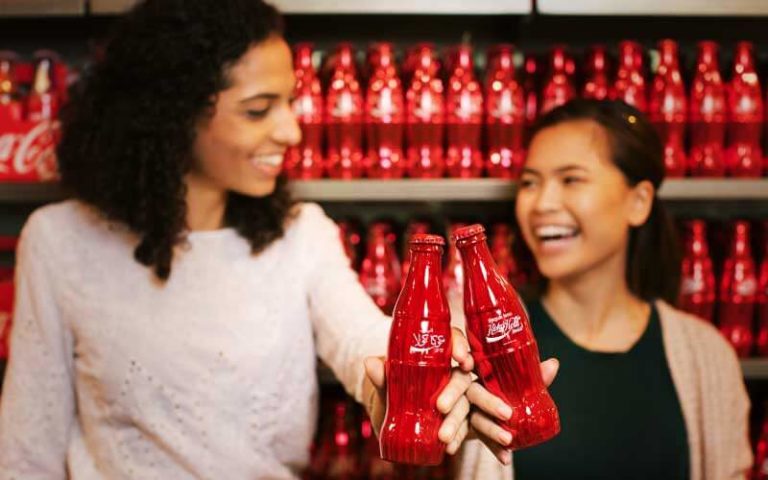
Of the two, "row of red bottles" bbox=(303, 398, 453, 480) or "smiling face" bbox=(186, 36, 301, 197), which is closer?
"smiling face" bbox=(186, 36, 301, 197)

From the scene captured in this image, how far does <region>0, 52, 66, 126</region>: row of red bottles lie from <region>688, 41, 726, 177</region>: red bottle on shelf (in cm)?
153

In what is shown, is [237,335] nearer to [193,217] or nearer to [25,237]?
[193,217]

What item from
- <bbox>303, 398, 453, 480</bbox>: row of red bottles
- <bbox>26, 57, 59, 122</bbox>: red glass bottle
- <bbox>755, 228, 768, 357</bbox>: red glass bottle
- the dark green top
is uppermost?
<bbox>26, 57, 59, 122</bbox>: red glass bottle

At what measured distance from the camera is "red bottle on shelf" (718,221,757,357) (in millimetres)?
1892

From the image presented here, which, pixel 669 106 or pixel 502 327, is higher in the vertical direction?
pixel 669 106

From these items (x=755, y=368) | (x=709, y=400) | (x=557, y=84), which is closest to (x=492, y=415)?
(x=709, y=400)

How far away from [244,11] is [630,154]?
843mm

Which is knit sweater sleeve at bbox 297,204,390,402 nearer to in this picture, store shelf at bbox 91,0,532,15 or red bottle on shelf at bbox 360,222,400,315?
red bottle on shelf at bbox 360,222,400,315

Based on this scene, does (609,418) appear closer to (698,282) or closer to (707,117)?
(698,282)

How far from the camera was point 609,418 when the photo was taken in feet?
5.18

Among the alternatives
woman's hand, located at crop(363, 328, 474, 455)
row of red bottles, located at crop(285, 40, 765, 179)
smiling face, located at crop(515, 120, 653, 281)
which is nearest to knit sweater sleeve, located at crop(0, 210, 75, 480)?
row of red bottles, located at crop(285, 40, 765, 179)

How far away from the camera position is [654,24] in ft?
7.16

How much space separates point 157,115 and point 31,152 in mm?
579

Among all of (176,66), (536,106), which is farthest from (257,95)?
(536,106)
